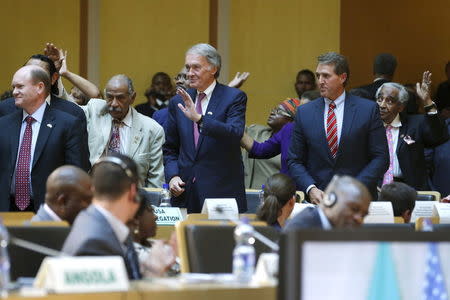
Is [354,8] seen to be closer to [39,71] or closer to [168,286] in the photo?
[39,71]

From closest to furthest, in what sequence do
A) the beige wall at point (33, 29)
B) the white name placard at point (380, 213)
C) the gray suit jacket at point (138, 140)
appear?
the white name placard at point (380, 213)
the gray suit jacket at point (138, 140)
the beige wall at point (33, 29)

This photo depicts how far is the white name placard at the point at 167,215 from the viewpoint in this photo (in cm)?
736

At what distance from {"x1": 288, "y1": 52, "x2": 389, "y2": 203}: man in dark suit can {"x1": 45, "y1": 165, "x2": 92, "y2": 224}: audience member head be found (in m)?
2.69

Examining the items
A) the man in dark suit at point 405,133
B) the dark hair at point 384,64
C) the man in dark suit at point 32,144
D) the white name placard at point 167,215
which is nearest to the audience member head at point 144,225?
the white name placard at point 167,215

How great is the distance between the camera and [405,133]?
32.1 feet

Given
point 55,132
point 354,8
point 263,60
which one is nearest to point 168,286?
point 55,132

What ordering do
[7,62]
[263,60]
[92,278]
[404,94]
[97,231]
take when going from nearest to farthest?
[92,278] < [97,231] < [404,94] < [7,62] < [263,60]

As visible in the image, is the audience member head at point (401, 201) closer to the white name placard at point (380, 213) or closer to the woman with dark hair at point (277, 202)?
the white name placard at point (380, 213)

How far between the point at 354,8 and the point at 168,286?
1078cm

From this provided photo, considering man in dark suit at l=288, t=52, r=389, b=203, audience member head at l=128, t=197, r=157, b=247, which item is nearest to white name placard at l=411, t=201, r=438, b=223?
man in dark suit at l=288, t=52, r=389, b=203

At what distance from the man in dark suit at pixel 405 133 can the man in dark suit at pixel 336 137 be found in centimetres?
189

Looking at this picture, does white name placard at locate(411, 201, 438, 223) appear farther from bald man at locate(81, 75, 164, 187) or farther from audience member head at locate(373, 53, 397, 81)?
audience member head at locate(373, 53, 397, 81)

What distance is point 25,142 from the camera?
7.44m

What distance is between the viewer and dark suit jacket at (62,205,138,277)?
4.07 metres
